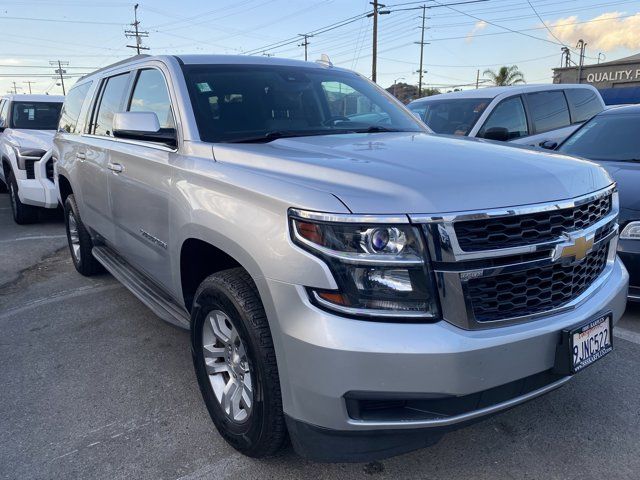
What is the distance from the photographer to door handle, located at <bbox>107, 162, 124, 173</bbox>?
368cm

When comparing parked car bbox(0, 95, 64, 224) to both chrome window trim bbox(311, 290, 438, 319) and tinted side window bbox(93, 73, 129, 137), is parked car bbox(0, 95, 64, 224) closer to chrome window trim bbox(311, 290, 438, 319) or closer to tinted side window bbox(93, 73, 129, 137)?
tinted side window bbox(93, 73, 129, 137)

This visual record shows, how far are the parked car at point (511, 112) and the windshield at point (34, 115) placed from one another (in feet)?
21.1

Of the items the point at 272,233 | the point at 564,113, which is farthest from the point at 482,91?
the point at 272,233

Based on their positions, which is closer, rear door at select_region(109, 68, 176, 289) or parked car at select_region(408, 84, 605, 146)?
rear door at select_region(109, 68, 176, 289)

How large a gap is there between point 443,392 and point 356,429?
1.12ft

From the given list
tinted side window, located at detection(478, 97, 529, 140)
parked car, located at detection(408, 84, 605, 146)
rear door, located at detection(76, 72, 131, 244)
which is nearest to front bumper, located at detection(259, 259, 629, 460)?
rear door, located at detection(76, 72, 131, 244)

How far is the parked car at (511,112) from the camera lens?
7148 mm

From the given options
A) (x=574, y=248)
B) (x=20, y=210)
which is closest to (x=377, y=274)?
(x=574, y=248)

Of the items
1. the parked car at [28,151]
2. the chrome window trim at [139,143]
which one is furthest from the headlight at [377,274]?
the parked car at [28,151]

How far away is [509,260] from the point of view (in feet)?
6.51

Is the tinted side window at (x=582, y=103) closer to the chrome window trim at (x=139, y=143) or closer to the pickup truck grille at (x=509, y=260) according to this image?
the pickup truck grille at (x=509, y=260)

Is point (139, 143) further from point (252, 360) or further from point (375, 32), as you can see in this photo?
point (375, 32)

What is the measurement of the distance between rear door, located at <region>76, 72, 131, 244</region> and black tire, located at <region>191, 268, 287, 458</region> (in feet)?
6.56

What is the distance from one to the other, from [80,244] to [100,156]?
1496 millimetres
